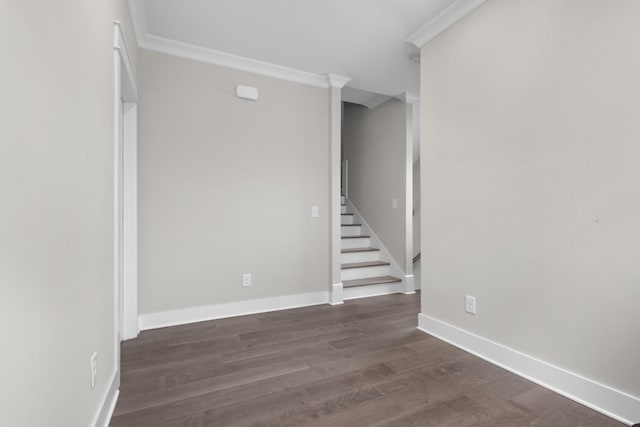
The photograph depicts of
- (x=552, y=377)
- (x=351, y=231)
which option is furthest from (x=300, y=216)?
(x=552, y=377)

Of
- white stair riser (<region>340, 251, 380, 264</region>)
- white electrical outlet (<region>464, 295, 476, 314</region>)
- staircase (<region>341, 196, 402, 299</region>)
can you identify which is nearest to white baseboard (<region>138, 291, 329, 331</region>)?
staircase (<region>341, 196, 402, 299</region>)

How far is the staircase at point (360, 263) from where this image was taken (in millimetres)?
3871

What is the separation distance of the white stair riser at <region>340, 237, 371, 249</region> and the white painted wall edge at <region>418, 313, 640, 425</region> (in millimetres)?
2143

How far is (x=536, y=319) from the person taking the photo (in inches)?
72.9

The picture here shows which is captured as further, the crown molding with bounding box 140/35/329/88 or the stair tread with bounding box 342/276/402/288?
the stair tread with bounding box 342/276/402/288

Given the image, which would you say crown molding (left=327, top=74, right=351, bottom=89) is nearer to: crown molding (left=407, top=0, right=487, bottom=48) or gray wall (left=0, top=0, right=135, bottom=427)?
crown molding (left=407, top=0, right=487, bottom=48)

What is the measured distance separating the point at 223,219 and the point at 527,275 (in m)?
2.57

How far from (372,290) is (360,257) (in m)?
0.61

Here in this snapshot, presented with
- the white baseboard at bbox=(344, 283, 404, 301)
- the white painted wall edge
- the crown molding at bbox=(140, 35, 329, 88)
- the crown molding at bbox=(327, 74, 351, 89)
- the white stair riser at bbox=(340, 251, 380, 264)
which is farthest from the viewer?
the white stair riser at bbox=(340, 251, 380, 264)

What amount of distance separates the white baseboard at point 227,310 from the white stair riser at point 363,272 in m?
0.52

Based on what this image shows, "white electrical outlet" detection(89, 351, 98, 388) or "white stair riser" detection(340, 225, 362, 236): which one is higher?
"white stair riser" detection(340, 225, 362, 236)

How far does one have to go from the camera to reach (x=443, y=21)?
2.41 metres

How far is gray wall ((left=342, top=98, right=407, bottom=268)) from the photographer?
408 centimetres

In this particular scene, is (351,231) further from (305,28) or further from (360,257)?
(305,28)
